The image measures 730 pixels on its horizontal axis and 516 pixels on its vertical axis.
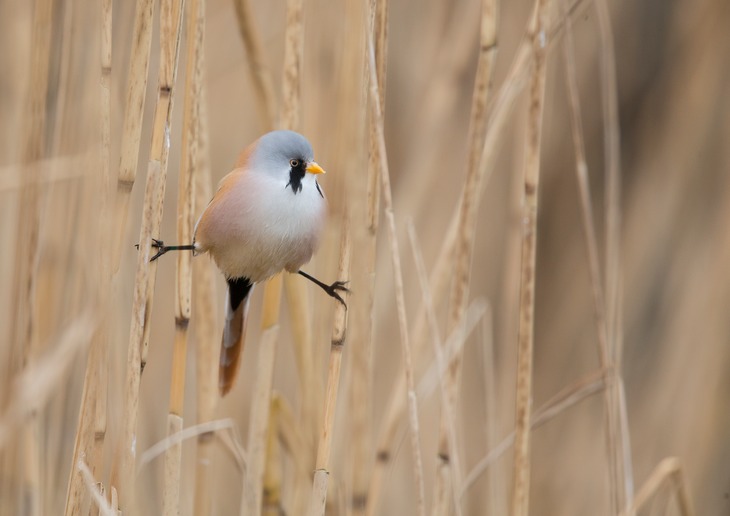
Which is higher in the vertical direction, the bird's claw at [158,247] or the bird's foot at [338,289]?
the bird's claw at [158,247]

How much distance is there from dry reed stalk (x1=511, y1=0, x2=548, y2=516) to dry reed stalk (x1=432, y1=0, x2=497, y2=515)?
6 cm

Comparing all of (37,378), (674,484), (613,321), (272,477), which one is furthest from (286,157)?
(674,484)

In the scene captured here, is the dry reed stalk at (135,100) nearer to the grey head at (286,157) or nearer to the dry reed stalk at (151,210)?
the dry reed stalk at (151,210)

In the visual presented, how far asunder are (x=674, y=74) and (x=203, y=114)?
1.23 meters

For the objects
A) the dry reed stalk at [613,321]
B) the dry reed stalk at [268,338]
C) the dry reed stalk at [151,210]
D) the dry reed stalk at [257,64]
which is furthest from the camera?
the dry reed stalk at [613,321]

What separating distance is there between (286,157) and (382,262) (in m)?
0.86

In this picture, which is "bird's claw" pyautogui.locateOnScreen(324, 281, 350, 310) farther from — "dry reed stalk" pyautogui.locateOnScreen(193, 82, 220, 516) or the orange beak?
"dry reed stalk" pyautogui.locateOnScreen(193, 82, 220, 516)

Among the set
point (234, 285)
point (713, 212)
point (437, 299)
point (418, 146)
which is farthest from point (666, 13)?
point (234, 285)

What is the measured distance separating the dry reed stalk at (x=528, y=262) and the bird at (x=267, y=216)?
0.85ft

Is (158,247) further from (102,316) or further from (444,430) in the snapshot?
(444,430)

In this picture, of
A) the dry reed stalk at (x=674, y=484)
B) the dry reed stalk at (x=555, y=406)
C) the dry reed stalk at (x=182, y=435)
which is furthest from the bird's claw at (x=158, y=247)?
the dry reed stalk at (x=674, y=484)

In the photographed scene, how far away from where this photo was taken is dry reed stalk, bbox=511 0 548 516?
1126mm

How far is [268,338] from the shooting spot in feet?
4.00

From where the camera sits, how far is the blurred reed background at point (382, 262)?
1021 millimetres
